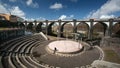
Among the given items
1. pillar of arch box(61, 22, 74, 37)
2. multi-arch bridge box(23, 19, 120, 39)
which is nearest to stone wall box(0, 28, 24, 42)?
multi-arch bridge box(23, 19, 120, 39)

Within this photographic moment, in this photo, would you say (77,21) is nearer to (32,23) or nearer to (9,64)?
(32,23)

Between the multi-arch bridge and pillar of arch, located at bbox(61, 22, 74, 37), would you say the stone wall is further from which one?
pillar of arch, located at bbox(61, 22, 74, 37)

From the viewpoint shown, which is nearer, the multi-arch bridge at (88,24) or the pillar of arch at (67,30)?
the multi-arch bridge at (88,24)

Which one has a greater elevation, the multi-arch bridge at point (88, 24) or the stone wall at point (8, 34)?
the multi-arch bridge at point (88, 24)

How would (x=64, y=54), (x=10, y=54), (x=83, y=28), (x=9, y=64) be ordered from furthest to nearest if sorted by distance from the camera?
(x=83, y=28)
(x=64, y=54)
(x=10, y=54)
(x=9, y=64)

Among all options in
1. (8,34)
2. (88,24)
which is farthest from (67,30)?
(8,34)

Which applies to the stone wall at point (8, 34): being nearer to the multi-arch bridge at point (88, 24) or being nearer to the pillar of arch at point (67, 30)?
the multi-arch bridge at point (88, 24)

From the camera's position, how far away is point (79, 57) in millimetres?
18328

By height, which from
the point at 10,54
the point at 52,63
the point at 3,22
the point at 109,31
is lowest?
the point at 52,63

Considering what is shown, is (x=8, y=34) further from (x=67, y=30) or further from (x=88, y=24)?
(x=67, y=30)

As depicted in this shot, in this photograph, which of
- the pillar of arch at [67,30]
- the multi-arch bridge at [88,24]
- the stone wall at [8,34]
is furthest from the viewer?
the pillar of arch at [67,30]

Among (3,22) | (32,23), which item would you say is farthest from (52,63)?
(32,23)

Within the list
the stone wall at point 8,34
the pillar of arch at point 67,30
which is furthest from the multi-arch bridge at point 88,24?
the stone wall at point 8,34

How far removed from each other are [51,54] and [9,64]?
7.18m
